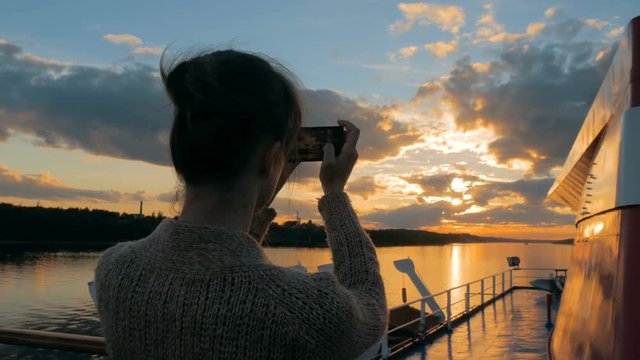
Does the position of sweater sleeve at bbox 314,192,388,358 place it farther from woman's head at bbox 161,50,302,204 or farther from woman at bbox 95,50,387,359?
woman's head at bbox 161,50,302,204

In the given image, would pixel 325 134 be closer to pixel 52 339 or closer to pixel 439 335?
pixel 52 339

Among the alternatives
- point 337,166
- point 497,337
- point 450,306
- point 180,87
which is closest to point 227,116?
point 180,87

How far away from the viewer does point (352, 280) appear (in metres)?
0.96

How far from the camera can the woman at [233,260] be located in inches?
33.1

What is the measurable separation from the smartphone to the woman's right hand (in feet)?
0.06

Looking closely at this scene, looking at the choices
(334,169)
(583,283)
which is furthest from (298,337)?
(583,283)

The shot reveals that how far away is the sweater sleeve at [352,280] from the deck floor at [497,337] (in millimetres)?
7788

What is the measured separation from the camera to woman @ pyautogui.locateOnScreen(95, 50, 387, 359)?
2.76 ft

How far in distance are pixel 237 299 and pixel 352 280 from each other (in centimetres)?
22

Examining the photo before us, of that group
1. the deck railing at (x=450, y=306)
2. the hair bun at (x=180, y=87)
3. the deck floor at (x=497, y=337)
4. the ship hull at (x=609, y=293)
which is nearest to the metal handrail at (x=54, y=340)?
the deck railing at (x=450, y=306)

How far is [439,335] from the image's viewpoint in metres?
10.3

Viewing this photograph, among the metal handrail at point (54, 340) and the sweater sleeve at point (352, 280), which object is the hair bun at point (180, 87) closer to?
the sweater sleeve at point (352, 280)

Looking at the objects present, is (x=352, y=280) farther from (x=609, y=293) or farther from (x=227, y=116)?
(x=609, y=293)

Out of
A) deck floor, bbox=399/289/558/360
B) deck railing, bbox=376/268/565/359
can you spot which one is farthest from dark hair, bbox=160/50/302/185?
deck floor, bbox=399/289/558/360
